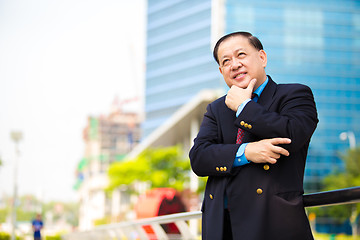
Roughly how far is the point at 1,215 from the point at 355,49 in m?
71.5

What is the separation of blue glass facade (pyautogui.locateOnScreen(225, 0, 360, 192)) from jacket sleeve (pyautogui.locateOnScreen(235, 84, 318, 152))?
63.0 meters

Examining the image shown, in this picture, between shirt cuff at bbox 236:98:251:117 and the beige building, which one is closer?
shirt cuff at bbox 236:98:251:117

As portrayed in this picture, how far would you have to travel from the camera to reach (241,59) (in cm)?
218

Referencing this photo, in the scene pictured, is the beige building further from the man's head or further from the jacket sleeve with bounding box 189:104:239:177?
the man's head

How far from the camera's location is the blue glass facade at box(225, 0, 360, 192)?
214 ft

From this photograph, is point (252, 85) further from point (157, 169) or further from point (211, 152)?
point (157, 169)

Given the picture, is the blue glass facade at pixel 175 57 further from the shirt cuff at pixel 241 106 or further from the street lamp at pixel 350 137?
the shirt cuff at pixel 241 106

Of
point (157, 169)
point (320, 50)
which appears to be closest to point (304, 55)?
point (320, 50)

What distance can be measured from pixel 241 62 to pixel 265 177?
1.70ft

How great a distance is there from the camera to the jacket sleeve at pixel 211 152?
2.06 metres

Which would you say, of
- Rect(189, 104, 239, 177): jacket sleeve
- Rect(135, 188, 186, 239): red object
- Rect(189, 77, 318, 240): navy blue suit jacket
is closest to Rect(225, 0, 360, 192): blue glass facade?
Rect(135, 188, 186, 239): red object

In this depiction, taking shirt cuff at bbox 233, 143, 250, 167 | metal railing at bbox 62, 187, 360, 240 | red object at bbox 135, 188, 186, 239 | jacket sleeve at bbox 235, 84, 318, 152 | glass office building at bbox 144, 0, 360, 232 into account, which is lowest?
red object at bbox 135, 188, 186, 239

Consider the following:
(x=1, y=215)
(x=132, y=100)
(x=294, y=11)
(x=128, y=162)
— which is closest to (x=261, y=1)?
(x=294, y=11)

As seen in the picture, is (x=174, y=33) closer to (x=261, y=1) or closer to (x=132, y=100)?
(x=261, y=1)
